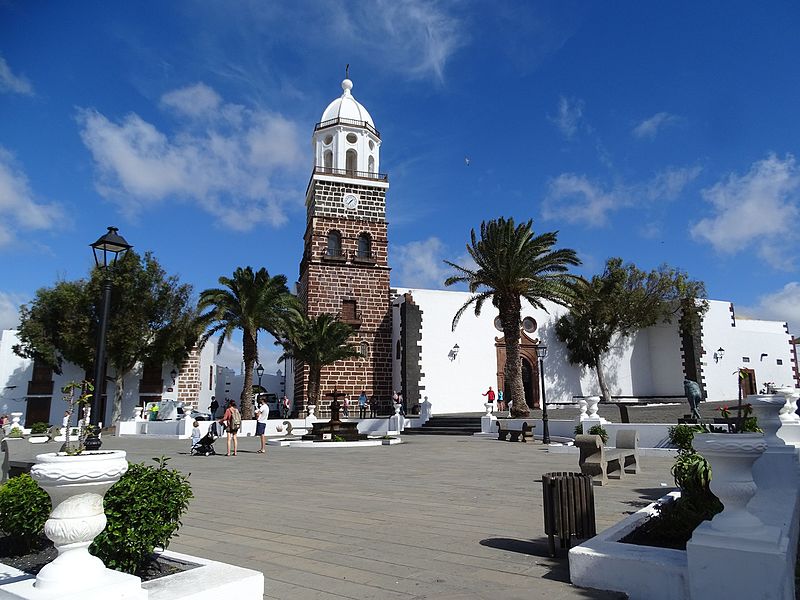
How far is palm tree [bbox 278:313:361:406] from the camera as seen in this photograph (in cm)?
2623

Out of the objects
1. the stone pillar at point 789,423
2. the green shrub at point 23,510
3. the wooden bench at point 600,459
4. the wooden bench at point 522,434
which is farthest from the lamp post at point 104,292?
the wooden bench at point 522,434

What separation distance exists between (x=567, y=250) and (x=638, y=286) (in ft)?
39.9

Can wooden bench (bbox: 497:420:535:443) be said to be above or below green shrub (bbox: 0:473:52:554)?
below

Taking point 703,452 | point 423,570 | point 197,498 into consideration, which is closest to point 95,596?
point 423,570

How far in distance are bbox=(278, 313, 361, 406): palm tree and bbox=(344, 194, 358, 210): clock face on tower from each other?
298 inches

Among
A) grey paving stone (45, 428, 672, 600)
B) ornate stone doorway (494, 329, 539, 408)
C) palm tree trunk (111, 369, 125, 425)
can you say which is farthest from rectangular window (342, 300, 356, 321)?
grey paving stone (45, 428, 672, 600)

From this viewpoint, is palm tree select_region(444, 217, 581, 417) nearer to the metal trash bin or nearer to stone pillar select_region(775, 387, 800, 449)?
stone pillar select_region(775, 387, 800, 449)

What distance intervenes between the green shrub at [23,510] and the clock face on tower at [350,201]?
2853cm

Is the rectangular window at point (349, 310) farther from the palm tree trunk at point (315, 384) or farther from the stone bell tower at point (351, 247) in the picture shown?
the palm tree trunk at point (315, 384)

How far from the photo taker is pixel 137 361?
32.5 meters

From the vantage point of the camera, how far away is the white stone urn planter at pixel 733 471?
3.12 meters

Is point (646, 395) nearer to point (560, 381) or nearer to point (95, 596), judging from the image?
point (560, 381)

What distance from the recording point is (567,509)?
4676mm

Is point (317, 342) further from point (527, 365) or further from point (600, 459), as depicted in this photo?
point (600, 459)
